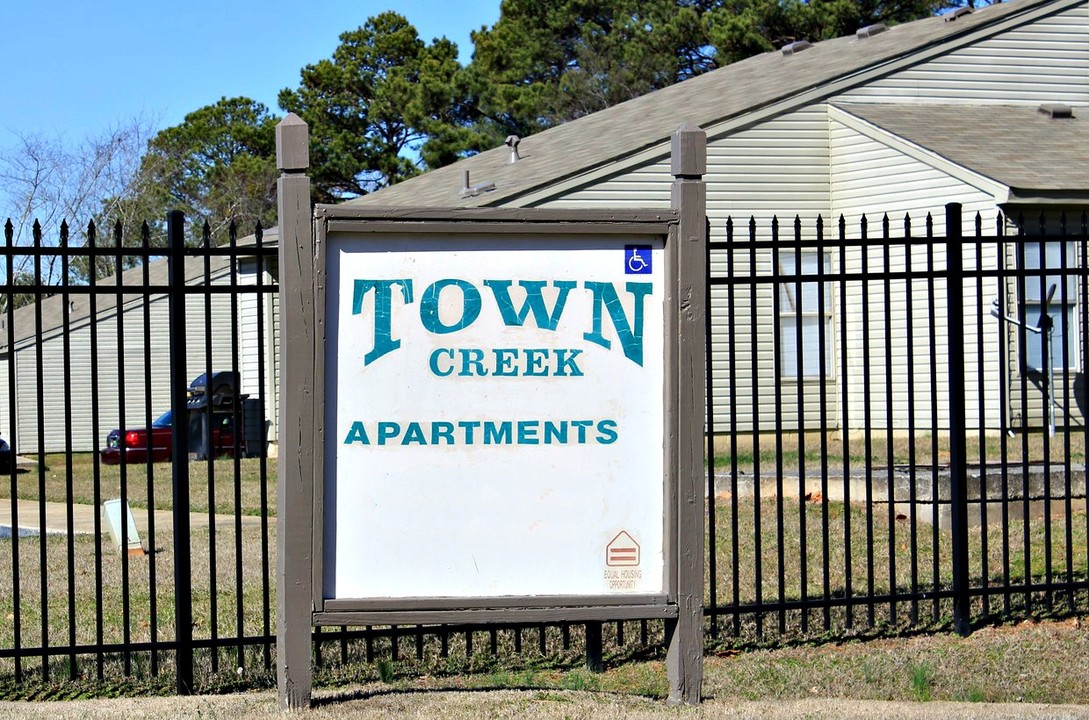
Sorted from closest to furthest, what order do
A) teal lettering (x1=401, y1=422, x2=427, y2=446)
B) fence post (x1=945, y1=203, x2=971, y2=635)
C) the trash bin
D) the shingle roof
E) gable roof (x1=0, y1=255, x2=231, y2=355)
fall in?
teal lettering (x1=401, y1=422, x2=427, y2=446) < fence post (x1=945, y1=203, x2=971, y2=635) < the shingle roof < the trash bin < gable roof (x1=0, y1=255, x2=231, y2=355)

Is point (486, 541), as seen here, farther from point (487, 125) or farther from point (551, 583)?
point (487, 125)

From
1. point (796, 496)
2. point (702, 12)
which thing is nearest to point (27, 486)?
point (796, 496)

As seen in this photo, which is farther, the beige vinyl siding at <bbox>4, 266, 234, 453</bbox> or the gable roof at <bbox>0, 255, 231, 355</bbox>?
the beige vinyl siding at <bbox>4, 266, 234, 453</bbox>

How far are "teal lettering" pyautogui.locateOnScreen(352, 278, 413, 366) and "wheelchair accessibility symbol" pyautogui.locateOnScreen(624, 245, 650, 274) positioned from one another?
88 cm

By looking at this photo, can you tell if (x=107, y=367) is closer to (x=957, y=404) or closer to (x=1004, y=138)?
(x=1004, y=138)

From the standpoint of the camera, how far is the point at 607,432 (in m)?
5.30

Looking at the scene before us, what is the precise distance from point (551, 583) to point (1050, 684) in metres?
2.48

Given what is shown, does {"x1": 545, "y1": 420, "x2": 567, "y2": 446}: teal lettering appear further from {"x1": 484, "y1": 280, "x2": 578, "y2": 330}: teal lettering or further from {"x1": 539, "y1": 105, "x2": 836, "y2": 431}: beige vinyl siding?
{"x1": 539, "y1": 105, "x2": 836, "y2": 431}: beige vinyl siding

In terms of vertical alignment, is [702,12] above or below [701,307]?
above

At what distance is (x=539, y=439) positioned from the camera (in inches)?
207

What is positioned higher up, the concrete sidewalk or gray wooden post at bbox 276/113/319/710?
gray wooden post at bbox 276/113/319/710

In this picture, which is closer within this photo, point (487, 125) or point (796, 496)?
point (796, 496)

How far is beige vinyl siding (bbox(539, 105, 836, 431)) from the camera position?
1689 centimetres

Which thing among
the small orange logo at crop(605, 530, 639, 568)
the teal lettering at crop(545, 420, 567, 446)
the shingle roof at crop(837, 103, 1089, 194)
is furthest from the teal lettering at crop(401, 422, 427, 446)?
the shingle roof at crop(837, 103, 1089, 194)
